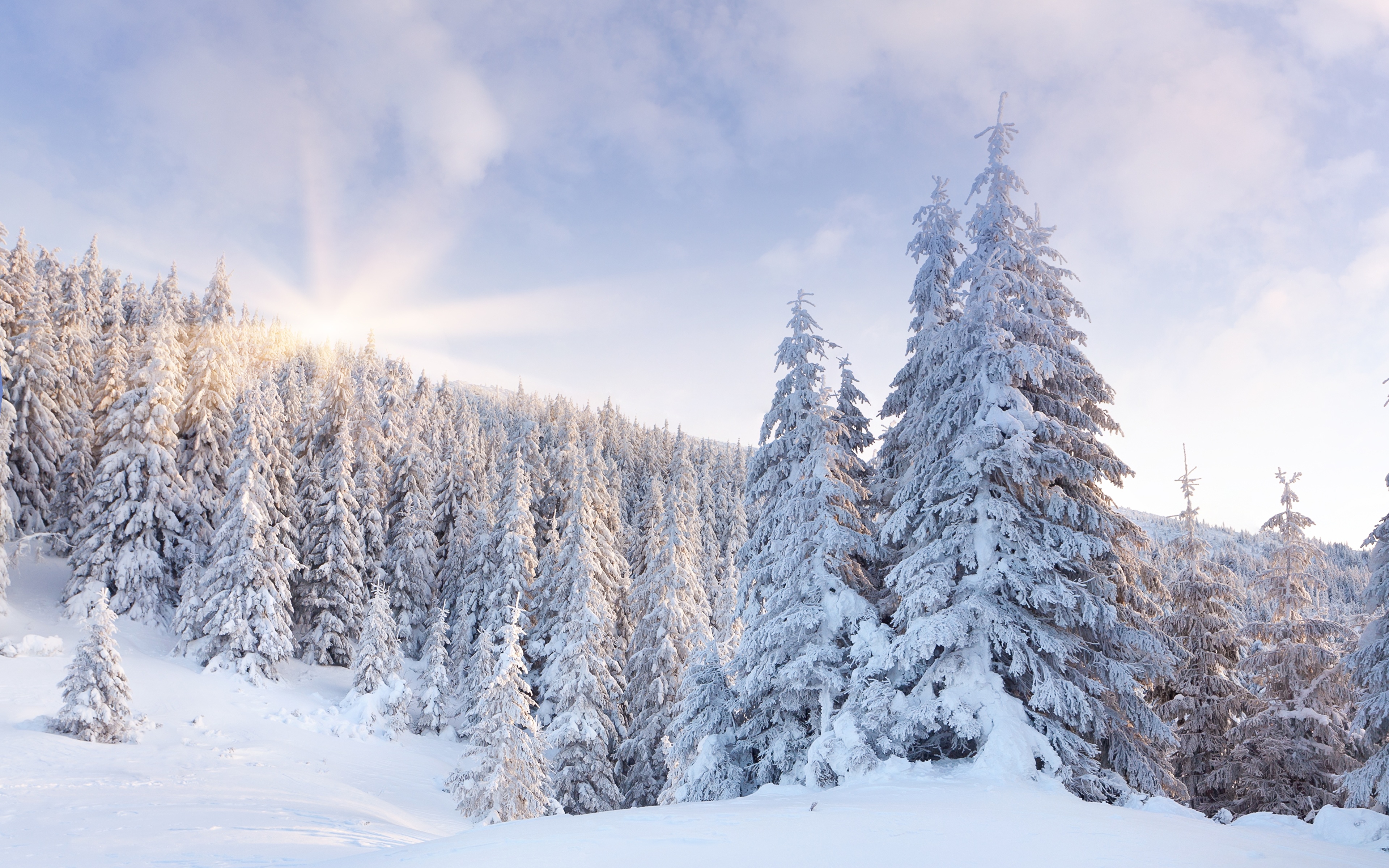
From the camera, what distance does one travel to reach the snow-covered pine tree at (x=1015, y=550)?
11039 millimetres

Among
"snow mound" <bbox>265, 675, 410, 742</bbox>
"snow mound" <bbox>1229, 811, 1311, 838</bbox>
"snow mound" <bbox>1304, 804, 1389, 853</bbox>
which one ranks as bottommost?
"snow mound" <bbox>265, 675, 410, 742</bbox>

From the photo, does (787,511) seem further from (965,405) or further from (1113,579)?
(1113,579)

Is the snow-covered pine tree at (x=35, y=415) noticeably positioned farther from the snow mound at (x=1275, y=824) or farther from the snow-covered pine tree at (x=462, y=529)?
the snow mound at (x=1275, y=824)

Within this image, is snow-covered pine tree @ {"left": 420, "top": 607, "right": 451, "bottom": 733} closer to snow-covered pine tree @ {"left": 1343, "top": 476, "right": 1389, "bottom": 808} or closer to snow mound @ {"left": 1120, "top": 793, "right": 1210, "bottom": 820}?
snow mound @ {"left": 1120, "top": 793, "right": 1210, "bottom": 820}

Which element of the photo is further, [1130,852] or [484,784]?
[484,784]

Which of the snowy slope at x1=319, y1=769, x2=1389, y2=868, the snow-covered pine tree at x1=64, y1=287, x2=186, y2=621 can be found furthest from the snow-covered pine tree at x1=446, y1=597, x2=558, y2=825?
the snow-covered pine tree at x1=64, y1=287, x2=186, y2=621

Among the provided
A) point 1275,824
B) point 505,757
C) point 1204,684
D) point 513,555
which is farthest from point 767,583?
point 513,555

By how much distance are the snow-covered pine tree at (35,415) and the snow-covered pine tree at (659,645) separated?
31.9m

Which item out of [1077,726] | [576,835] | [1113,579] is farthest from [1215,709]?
[576,835]

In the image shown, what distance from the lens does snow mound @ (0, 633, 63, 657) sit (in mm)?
24844

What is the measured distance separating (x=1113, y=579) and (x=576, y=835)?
11.0m

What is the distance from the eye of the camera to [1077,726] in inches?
441

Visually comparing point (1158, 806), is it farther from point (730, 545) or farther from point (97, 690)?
point (730, 545)

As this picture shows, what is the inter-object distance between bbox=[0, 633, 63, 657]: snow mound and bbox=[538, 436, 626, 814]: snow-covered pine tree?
19.0 metres
